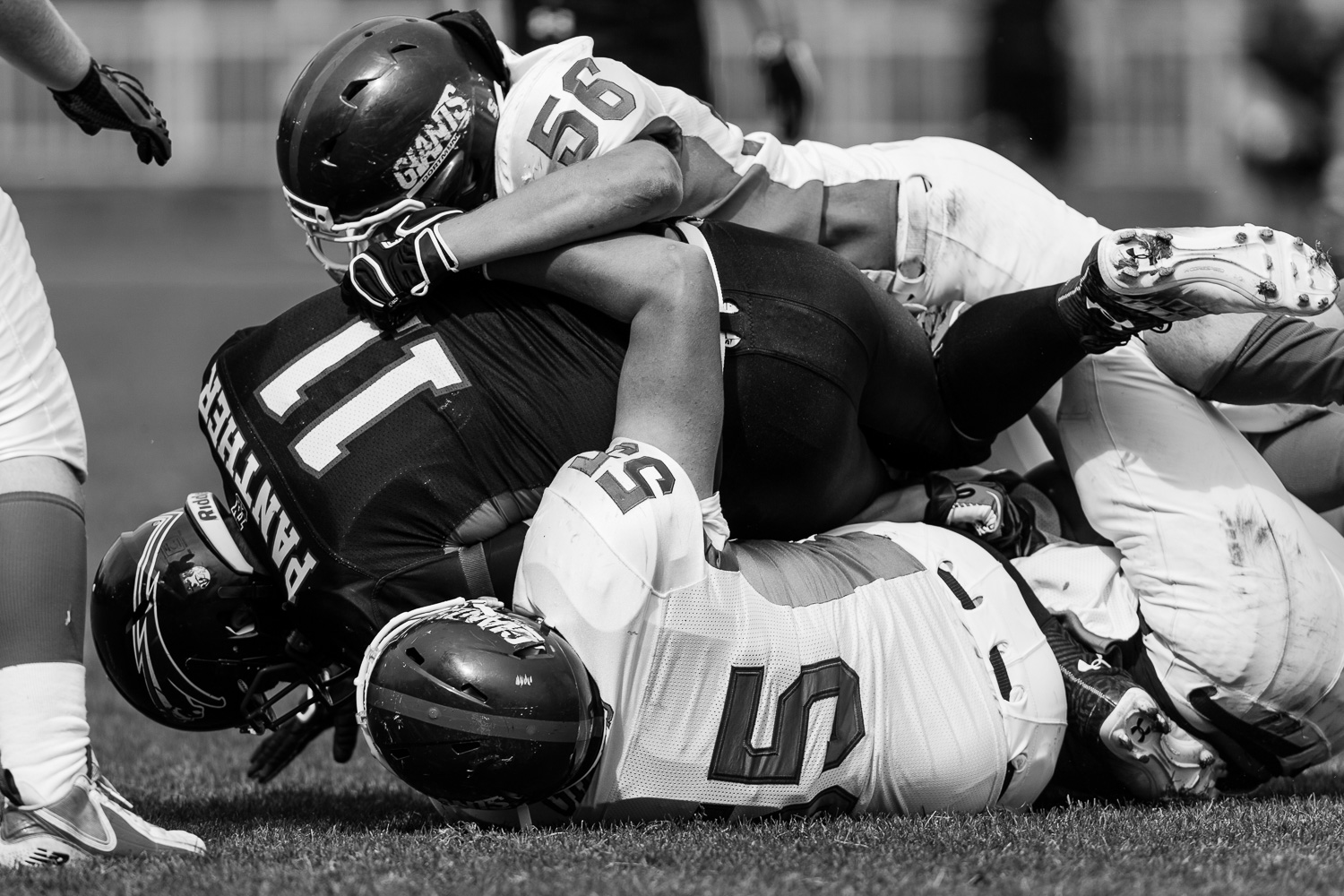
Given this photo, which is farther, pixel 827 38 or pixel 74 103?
pixel 827 38

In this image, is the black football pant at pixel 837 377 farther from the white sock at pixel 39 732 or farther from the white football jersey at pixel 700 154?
the white sock at pixel 39 732

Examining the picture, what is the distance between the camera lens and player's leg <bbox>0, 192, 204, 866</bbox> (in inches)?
109

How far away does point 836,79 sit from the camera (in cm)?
1560

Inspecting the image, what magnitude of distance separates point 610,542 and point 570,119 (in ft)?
3.41

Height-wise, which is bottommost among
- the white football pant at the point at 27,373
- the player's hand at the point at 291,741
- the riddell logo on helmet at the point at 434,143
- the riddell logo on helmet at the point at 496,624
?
the player's hand at the point at 291,741

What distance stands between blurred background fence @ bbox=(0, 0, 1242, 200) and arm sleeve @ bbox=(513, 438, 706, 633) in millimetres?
11753

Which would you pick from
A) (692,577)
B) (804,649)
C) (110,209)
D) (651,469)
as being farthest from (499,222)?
(110,209)

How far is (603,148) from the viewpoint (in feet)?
11.5

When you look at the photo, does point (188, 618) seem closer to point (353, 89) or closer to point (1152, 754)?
point (353, 89)

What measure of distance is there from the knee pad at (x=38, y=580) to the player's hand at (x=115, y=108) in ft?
3.27

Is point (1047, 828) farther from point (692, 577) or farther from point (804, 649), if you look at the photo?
point (692, 577)

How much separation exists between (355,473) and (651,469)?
60cm

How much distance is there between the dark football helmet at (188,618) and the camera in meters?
3.48

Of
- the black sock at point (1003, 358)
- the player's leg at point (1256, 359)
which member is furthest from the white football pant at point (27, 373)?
the player's leg at point (1256, 359)
